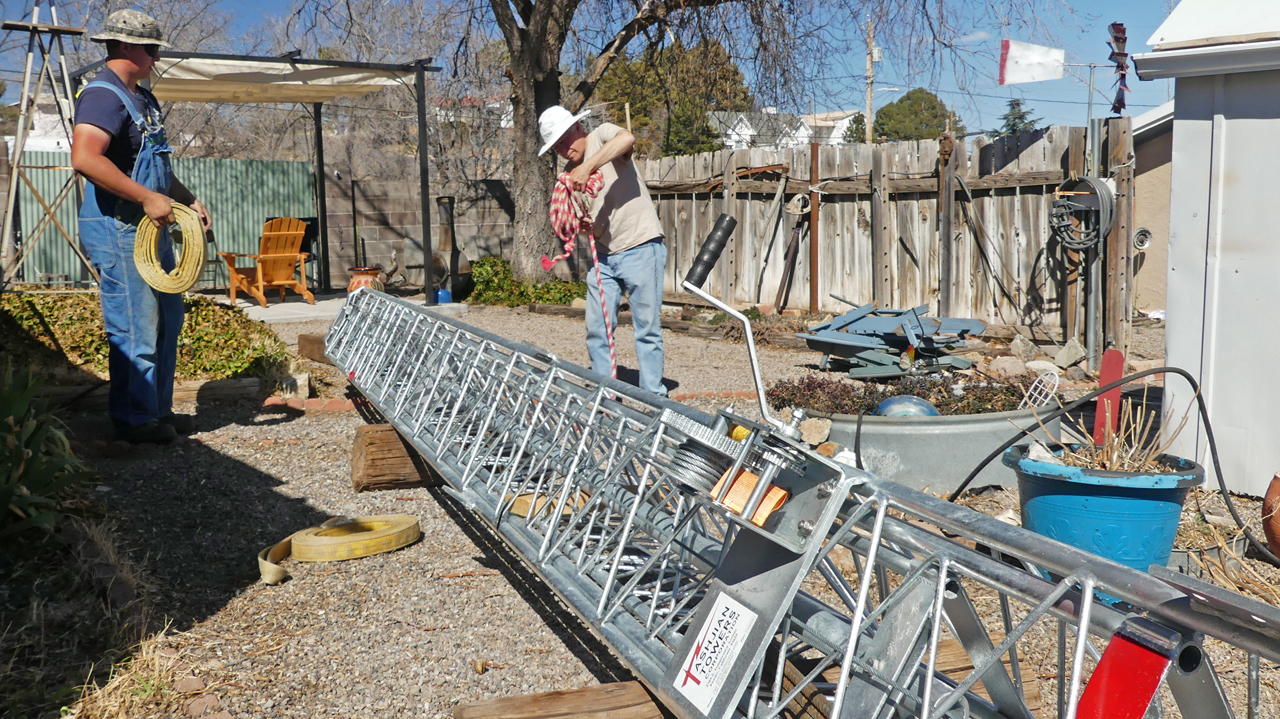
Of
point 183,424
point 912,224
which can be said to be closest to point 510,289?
point 912,224

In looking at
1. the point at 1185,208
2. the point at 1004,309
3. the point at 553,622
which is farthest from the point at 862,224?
the point at 553,622

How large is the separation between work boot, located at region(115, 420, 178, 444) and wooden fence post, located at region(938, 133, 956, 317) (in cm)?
764

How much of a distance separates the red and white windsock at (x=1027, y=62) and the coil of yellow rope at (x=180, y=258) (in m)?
9.90

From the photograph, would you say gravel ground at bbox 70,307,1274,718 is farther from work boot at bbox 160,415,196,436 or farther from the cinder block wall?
the cinder block wall

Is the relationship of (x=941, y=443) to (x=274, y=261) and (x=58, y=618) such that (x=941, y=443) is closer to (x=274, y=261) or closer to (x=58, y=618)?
(x=58, y=618)

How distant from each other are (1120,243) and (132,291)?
7.58 meters

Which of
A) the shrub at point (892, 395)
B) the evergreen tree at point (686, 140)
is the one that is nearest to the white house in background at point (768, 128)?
the evergreen tree at point (686, 140)

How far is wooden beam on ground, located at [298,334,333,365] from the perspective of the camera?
7.95 metres

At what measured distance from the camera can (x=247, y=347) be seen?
6969 millimetres

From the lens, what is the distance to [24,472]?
3537 millimetres

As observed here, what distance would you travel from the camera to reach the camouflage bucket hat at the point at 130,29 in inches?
187

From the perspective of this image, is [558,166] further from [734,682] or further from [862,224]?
[734,682]

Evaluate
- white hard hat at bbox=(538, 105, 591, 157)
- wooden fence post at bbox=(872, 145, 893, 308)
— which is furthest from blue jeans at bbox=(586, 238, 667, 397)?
wooden fence post at bbox=(872, 145, 893, 308)

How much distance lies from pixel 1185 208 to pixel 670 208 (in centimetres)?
973
